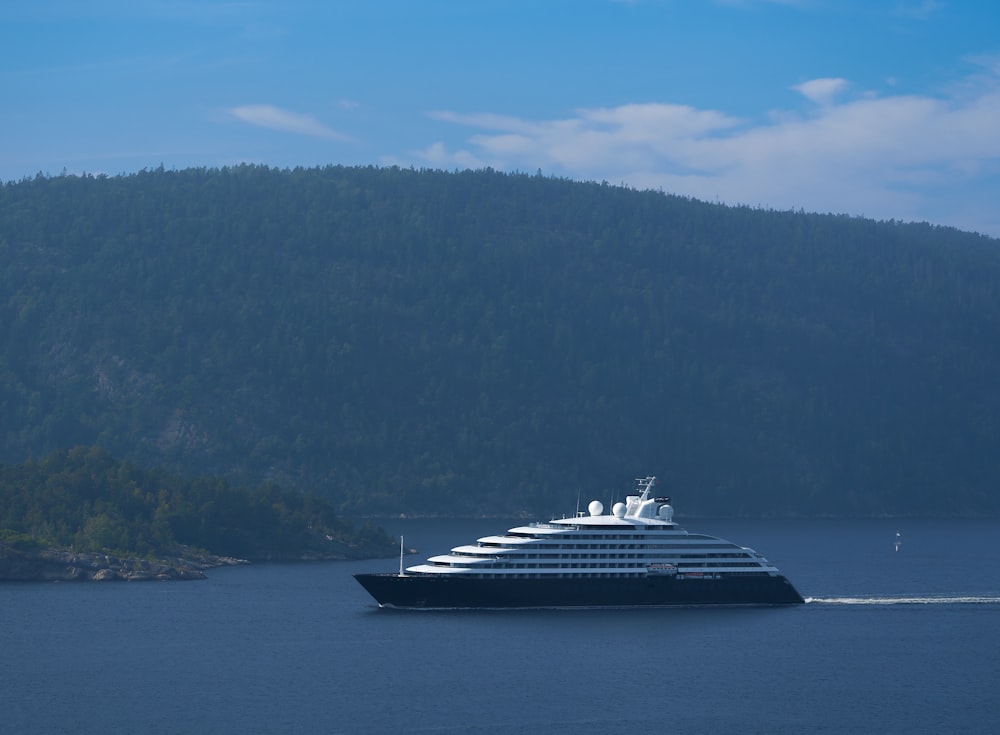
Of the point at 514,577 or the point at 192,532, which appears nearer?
the point at 514,577

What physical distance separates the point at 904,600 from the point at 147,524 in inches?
2898

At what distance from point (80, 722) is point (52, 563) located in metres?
62.6

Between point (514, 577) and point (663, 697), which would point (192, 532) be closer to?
point (514, 577)

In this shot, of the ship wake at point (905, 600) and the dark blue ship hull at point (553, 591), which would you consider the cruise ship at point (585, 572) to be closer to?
the dark blue ship hull at point (553, 591)

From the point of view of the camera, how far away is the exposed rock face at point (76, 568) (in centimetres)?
13450

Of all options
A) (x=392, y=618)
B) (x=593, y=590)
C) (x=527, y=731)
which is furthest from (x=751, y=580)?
(x=527, y=731)

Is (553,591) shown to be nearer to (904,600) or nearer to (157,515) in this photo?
(904,600)

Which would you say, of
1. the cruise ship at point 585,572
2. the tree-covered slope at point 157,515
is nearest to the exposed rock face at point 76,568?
the tree-covered slope at point 157,515

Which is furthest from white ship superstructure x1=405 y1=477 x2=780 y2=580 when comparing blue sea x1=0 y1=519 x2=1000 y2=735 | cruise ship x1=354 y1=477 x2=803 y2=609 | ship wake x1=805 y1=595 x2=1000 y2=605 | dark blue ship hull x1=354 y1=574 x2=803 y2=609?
ship wake x1=805 y1=595 x2=1000 y2=605

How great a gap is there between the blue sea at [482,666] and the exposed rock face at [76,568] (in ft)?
28.6

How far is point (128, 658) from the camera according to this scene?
301ft

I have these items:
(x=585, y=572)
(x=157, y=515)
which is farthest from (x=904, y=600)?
(x=157, y=515)

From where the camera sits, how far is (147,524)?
517 ft

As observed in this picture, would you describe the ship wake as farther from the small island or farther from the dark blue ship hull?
the small island
